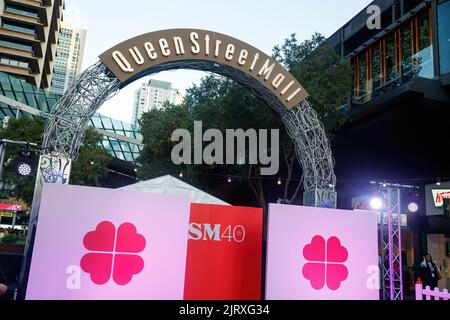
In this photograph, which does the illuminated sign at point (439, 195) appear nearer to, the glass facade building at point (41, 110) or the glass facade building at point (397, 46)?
the glass facade building at point (397, 46)

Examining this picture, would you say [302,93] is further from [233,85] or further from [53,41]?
[53,41]

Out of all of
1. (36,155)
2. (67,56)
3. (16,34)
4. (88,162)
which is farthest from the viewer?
(67,56)

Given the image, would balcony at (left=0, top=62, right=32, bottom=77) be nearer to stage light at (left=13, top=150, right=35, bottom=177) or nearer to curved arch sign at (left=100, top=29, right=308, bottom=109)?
stage light at (left=13, top=150, right=35, bottom=177)

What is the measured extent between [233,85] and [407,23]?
8.07 metres

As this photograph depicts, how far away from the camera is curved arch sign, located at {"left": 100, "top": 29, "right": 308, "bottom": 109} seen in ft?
27.6

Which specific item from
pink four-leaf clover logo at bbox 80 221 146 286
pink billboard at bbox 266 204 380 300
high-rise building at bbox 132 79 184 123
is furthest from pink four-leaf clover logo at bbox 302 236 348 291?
high-rise building at bbox 132 79 184 123

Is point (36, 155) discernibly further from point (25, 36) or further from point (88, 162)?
point (25, 36)

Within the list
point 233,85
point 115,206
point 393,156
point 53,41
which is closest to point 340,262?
point 115,206

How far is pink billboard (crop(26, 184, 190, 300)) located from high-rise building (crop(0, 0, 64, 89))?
54.0 meters

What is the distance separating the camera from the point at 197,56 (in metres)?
8.80

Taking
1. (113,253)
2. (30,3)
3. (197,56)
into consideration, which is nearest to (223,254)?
(113,253)

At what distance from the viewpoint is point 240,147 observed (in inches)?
610

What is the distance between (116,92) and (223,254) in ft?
18.4

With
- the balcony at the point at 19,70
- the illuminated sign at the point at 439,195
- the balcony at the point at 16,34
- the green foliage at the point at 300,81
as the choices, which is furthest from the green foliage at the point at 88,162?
the balcony at the point at 16,34
